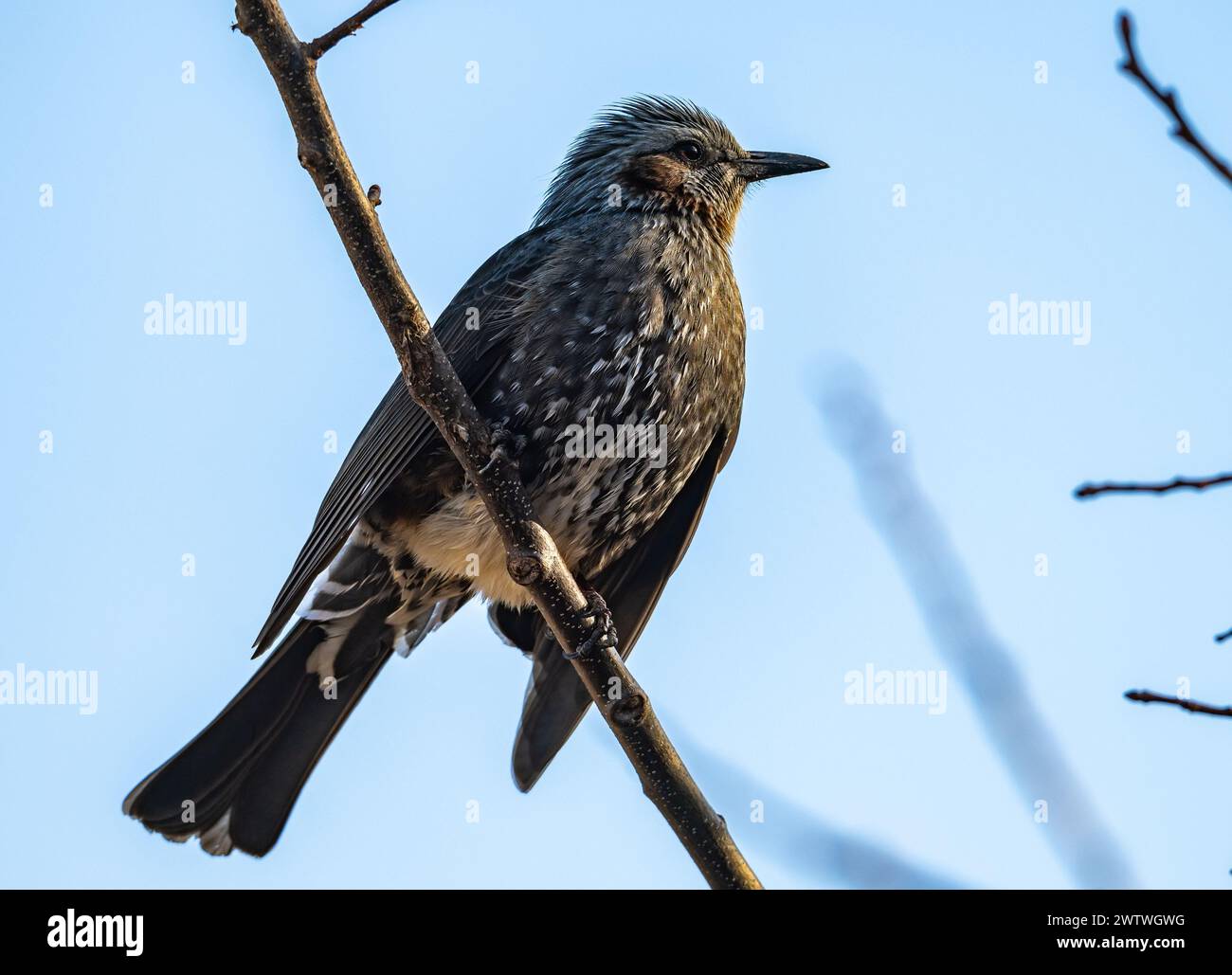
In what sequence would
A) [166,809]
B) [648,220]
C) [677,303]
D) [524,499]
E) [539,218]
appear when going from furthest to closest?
[539,218] → [648,220] → [677,303] → [166,809] → [524,499]

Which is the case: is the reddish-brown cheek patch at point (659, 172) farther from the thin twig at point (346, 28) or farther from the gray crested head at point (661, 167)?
the thin twig at point (346, 28)

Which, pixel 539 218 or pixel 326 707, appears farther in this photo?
pixel 539 218

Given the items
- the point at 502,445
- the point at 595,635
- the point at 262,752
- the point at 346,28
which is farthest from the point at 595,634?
the point at 346,28

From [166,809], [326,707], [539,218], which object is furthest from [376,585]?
[539,218]

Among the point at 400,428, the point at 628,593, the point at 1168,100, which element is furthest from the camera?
the point at 628,593

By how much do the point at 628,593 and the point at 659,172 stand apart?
62.6 inches

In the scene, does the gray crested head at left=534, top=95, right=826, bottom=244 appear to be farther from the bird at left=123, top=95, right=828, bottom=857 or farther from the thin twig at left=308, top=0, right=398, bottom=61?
the thin twig at left=308, top=0, right=398, bottom=61

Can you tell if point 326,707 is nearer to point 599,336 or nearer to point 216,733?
point 216,733

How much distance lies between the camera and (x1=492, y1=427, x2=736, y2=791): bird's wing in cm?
463

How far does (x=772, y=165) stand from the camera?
17.9ft

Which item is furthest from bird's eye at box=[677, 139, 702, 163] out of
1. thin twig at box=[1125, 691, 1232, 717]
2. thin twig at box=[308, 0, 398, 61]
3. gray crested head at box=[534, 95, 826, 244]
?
thin twig at box=[1125, 691, 1232, 717]

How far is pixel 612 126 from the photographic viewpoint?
5.47 metres

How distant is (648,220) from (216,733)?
2.27 meters

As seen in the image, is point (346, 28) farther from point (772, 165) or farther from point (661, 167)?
point (772, 165)
